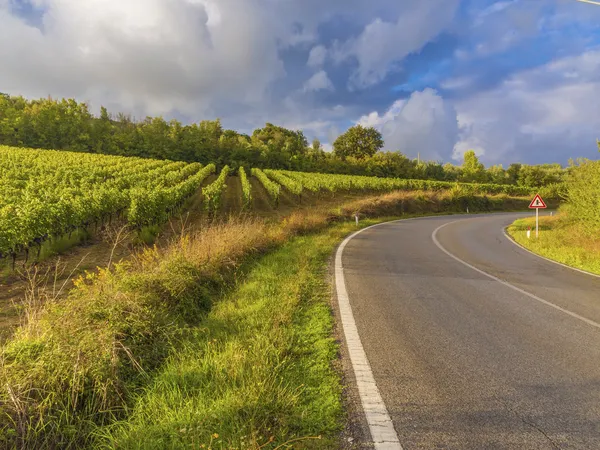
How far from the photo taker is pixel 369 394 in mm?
3125

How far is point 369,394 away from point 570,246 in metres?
14.4

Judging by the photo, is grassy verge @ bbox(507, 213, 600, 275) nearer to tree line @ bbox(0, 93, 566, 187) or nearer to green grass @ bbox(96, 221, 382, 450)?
green grass @ bbox(96, 221, 382, 450)

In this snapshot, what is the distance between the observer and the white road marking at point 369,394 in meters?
2.54

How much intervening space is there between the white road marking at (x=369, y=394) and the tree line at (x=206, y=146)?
64.9 m

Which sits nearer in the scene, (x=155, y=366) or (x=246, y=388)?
(x=246, y=388)

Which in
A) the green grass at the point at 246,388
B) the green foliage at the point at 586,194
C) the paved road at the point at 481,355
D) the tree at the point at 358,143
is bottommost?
the paved road at the point at 481,355

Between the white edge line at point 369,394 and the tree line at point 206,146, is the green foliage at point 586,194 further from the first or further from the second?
the tree line at point 206,146

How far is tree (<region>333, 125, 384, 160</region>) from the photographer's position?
3514 inches

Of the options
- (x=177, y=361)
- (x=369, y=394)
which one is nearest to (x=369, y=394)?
(x=369, y=394)

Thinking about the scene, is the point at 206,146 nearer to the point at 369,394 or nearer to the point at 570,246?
the point at 570,246

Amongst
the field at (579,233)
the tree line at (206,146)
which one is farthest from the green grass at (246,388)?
the tree line at (206,146)

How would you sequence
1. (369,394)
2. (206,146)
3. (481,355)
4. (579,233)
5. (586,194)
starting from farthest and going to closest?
(206,146) < (579,233) < (586,194) < (481,355) < (369,394)

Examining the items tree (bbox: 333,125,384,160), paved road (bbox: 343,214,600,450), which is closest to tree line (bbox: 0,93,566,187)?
tree (bbox: 333,125,384,160)

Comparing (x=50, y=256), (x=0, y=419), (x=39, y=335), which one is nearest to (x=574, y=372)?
(x=0, y=419)
